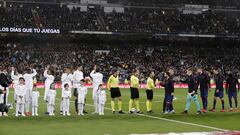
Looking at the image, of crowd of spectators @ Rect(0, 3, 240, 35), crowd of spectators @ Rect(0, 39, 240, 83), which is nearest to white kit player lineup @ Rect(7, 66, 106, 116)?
crowd of spectators @ Rect(0, 39, 240, 83)

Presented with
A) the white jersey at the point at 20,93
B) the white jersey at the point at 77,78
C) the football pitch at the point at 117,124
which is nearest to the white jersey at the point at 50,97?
the football pitch at the point at 117,124

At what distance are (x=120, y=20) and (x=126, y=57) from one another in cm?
463

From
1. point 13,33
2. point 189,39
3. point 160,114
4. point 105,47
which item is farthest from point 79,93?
point 189,39

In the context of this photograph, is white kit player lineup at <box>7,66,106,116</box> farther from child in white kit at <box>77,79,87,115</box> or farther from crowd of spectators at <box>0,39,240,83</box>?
crowd of spectators at <box>0,39,240,83</box>

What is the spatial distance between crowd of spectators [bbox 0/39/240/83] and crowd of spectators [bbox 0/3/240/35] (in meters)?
2.91

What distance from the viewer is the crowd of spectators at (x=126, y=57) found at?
179ft

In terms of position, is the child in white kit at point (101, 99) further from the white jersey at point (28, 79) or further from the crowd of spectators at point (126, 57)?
the crowd of spectators at point (126, 57)

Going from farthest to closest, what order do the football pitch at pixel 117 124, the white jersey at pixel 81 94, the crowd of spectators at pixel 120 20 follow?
the crowd of spectators at pixel 120 20, the white jersey at pixel 81 94, the football pitch at pixel 117 124

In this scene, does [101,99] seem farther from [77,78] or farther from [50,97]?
[50,97]

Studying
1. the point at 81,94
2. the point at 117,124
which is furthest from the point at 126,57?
the point at 117,124

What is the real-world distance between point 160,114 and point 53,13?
1493 inches

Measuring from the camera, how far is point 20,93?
820 inches

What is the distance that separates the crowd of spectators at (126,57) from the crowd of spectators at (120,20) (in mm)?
2906

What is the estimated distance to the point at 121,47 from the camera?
200 feet
